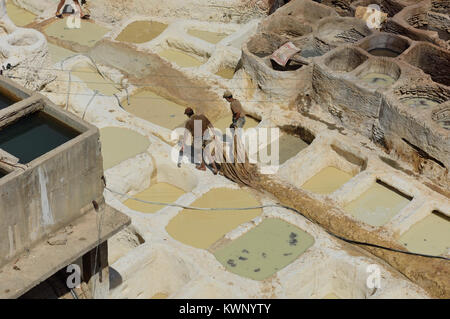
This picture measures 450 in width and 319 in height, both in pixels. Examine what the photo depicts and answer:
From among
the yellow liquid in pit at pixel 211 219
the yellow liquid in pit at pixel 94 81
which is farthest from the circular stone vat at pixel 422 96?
the yellow liquid in pit at pixel 94 81

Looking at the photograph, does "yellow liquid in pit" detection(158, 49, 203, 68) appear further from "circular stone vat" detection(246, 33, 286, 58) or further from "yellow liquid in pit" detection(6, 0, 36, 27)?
"yellow liquid in pit" detection(6, 0, 36, 27)

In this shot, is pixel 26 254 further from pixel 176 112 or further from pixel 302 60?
pixel 302 60

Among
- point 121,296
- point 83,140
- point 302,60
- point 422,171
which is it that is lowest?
point 121,296

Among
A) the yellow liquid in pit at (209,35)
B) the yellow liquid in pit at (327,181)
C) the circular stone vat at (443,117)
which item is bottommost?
the yellow liquid in pit at (327,181)

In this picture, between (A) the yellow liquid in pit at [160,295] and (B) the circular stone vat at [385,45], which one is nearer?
(A) the yellow liquid in pit at [160,295]

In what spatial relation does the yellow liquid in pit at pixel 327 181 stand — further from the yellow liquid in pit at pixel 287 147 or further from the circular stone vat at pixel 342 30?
the circular stone vat at pixel 342 30

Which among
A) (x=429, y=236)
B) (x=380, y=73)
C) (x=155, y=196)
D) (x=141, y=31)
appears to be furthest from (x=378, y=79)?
(x=141, y=31)

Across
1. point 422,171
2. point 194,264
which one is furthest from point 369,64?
point 194,264
